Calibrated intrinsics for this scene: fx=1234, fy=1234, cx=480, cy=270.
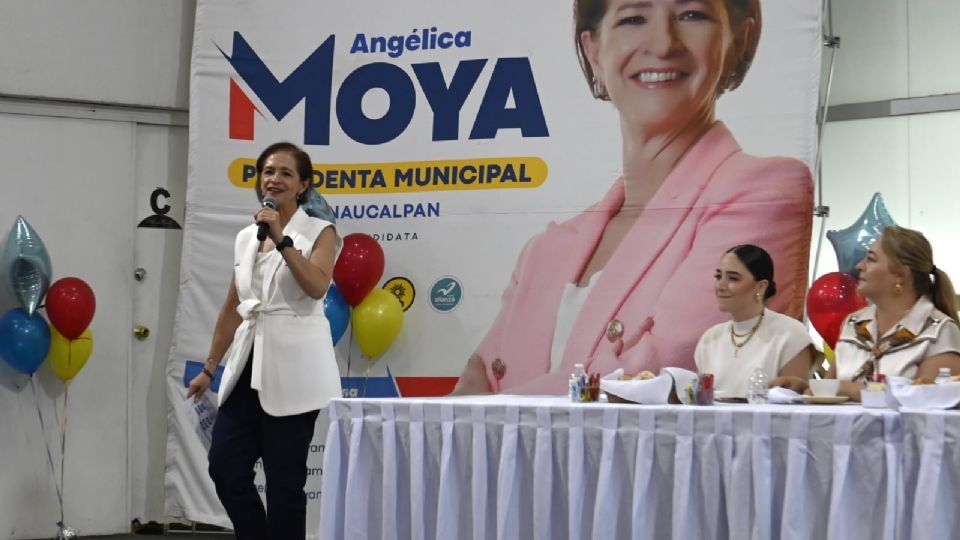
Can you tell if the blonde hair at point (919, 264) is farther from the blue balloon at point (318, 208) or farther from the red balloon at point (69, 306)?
the red balloon at point (69, 306)

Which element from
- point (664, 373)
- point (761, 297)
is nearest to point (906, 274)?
point (761, 297)

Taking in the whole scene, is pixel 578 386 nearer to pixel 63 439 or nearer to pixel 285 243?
pixel 285 243

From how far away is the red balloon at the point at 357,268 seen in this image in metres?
5.13

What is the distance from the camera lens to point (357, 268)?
5.13m

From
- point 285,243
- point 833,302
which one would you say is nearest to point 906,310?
point 833,302

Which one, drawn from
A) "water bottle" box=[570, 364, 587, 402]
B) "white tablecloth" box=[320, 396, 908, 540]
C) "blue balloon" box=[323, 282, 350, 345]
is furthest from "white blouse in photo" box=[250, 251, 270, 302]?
"blue balloon" box=[323, 282, 350, 345]

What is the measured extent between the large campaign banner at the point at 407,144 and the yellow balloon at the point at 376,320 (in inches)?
5.9

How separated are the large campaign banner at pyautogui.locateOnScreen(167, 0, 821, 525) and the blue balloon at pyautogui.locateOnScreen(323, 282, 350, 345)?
0.27 metres

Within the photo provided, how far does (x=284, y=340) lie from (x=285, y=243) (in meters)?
0.31

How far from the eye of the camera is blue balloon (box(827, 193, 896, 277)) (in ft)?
15.3

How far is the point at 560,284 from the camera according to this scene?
5176 millimetres

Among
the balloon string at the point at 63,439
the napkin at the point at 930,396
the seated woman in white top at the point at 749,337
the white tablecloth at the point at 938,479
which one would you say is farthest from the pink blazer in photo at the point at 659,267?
the white tablecloth at the point at 938,479

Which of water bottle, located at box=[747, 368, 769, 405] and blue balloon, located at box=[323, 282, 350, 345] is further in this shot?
blue balloon, located at box=[323, 282, 350, 345]

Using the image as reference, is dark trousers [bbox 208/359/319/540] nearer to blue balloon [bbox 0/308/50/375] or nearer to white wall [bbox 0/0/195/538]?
blue balloon [bbox 0/308/50/375]
